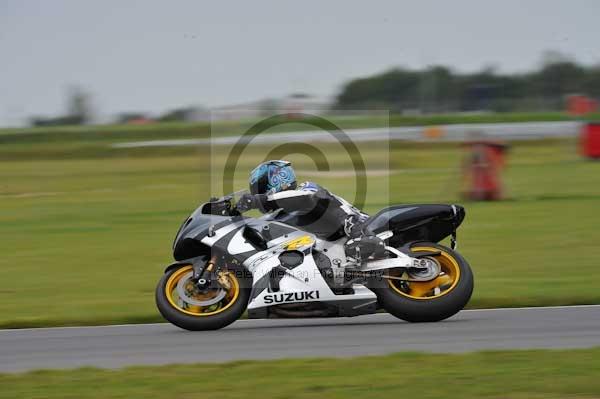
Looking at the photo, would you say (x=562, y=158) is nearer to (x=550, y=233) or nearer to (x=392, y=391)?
(x=550, y=233)

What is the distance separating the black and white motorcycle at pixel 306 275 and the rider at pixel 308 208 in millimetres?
88

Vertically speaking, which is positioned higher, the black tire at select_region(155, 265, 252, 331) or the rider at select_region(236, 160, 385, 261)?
the rider at select_region(236, 160, 385, 261)

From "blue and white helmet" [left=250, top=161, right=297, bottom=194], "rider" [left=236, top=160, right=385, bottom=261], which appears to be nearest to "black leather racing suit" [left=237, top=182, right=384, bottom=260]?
"rider" [left=236, top=160, right=385, bottom=261]

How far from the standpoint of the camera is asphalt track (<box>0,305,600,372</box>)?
7.35 m

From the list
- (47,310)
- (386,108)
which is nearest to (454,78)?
(386,108)

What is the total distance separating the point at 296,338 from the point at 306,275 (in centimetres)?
61

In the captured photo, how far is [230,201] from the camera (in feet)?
28.3

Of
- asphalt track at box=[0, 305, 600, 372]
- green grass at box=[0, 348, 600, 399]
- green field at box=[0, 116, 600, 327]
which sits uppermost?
green grass at box=[0, 348, 600, 399]

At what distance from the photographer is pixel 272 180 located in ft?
27.8

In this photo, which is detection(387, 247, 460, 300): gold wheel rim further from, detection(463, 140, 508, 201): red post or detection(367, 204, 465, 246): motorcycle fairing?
detection(463, 140, 508, 201): red post

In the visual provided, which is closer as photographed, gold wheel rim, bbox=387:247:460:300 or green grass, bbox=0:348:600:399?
green grass, bbox=0:348:600:399

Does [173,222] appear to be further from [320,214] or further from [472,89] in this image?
[472,89]

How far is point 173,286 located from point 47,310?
7.38 ft

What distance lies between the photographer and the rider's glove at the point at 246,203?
832 cm
